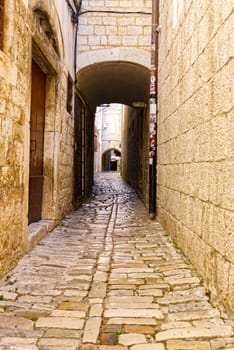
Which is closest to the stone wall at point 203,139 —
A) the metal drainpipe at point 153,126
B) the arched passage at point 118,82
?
the metal drainpipe at point 153,126

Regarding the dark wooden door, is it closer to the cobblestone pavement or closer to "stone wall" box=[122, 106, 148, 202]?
the cobblestone pavement

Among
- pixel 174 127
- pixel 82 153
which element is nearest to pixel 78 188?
pixel 82 153

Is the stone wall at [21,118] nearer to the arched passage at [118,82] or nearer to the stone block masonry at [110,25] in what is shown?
the stone block masonry at [110,25]

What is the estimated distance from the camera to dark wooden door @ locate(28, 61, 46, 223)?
17.6ft

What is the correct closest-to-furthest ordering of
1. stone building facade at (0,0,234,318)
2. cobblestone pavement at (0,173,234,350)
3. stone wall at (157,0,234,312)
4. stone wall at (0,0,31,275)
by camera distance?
1. cobblestone pavement at (0,173,234,350)
2. stone wall at (157,0,234,312)
3. stone building facade at (0,0,234,318)
4. stone wall at (0,0,31,275)

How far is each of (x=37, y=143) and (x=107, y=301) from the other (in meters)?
3.28

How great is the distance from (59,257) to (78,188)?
4369 mm

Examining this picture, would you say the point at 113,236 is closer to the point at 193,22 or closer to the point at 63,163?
the point at 63,163

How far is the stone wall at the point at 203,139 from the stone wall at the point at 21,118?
1.63 meters

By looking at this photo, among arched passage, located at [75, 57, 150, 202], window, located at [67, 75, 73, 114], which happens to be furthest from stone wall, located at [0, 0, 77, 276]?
arched passage, located at [75, 57, 150, 202]

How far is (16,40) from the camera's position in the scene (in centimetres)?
338

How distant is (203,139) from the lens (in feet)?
10.0

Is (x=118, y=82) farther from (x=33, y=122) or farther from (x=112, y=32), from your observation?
(x=33, y=122)

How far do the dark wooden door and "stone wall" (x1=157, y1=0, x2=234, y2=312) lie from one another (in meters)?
1.87
